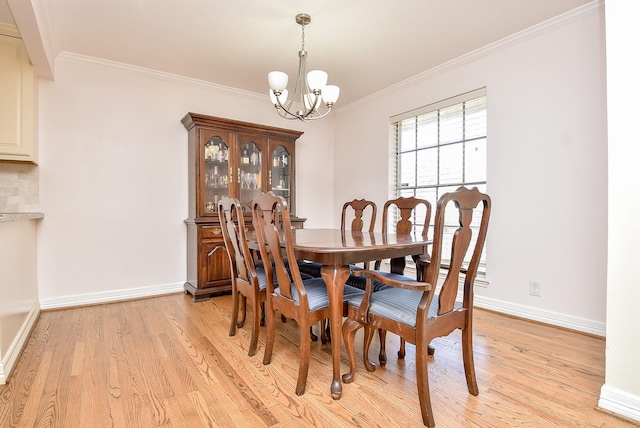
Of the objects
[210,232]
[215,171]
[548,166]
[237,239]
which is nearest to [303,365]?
[237,239]

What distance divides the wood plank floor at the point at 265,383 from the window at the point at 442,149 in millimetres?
1295

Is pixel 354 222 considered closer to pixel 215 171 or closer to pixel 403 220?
pixel 403 220

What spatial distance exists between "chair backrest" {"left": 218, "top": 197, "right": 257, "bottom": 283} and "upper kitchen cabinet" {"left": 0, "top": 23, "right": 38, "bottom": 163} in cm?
184

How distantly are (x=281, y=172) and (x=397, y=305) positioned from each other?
2948mm

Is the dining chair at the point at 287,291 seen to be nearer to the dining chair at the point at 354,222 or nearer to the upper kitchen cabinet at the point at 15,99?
the dining chair at the point at 354,222

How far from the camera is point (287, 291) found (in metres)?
1.85

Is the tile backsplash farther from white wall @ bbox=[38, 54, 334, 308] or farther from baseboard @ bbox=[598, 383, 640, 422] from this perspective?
baseboard @ bbox=[598, 383, 640, 422]

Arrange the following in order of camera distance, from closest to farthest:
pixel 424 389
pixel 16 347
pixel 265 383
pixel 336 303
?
pixel 424 389 < pixel 336 303 < pixel 265 383 < pixel 16 347

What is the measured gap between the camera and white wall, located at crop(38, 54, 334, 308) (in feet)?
10.3

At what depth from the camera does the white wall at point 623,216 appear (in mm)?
1508

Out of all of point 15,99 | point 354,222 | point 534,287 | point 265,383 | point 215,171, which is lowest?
point 265,383

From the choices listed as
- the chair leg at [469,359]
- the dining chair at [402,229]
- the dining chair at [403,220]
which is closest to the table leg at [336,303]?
the dining chair at [402,229]

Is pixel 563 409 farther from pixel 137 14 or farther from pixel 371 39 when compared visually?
pixel 137 14

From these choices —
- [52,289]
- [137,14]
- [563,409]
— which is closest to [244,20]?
[137,14]
